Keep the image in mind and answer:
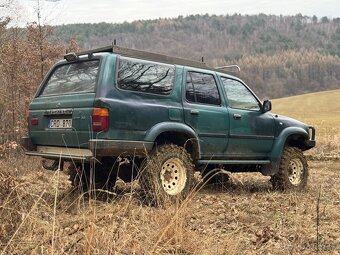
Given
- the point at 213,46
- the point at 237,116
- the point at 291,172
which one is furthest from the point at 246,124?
the point at 213,46

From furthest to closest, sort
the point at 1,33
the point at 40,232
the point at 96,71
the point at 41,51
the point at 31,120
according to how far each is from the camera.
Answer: the point at 1,33 → the point at 41,51 → the point at 31,120 → the point at 96,71 → the point at 40,232

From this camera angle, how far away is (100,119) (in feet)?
16.9

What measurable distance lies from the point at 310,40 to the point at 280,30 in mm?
10543

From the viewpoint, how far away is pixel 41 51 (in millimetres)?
14289

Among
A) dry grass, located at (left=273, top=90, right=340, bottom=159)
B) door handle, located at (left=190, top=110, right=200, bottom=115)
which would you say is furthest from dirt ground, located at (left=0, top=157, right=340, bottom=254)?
dry grass, located at (left=273, top=90, right=340, bottom=159)

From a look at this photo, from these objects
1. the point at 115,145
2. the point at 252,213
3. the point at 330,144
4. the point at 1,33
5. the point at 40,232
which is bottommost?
the point at 330,144

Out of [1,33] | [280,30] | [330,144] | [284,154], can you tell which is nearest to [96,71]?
[284,154]

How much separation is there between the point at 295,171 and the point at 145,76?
138 inches

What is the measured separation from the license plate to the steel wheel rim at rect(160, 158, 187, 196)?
4.20ft

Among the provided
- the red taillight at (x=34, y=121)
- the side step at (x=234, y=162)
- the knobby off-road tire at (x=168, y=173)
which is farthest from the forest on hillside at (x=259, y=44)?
the knobby off-road tire at (x=168, y=173)

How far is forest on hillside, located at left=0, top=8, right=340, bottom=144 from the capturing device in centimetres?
1429

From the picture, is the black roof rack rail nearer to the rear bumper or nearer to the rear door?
the rear door

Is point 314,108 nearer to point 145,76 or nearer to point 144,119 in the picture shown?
point 145,76

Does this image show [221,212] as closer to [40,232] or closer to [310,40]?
[40,232]
